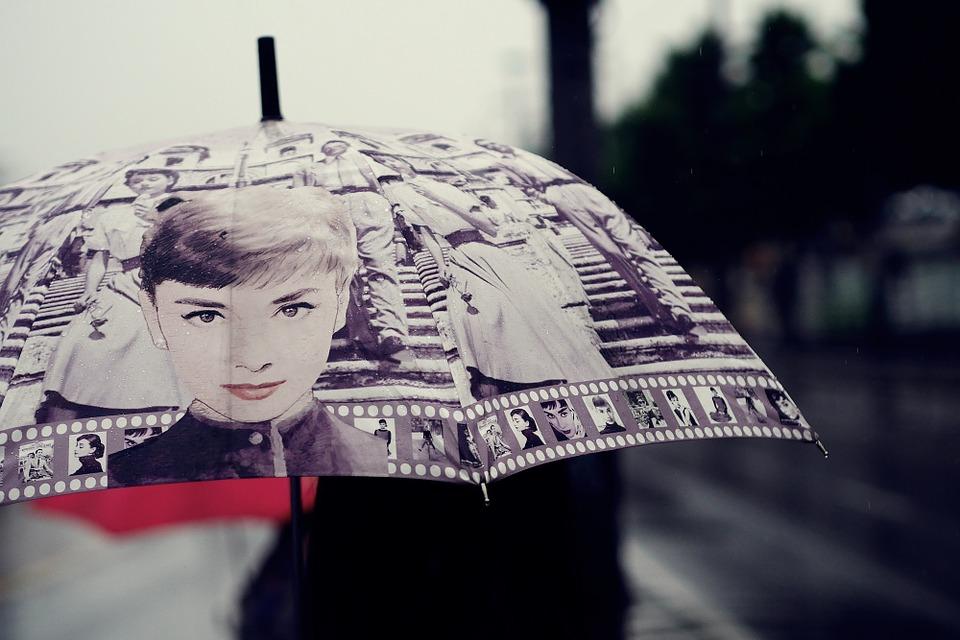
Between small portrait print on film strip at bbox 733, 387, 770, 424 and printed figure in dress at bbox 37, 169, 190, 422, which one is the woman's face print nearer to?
printed figure in dress at bbox 37, 169, 190, 422

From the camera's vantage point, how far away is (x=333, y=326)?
6.04 ft

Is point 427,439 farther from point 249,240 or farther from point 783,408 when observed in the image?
point 783,408

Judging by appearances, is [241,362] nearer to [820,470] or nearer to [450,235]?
[450,235]

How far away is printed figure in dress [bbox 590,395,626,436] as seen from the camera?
6.44 feet

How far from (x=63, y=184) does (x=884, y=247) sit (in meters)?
31.5

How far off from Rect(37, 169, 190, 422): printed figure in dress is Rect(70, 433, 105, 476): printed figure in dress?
0.04 meters

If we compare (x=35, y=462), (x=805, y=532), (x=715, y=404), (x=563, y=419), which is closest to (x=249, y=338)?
(x=35, y=462)

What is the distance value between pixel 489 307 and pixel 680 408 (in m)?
0.39

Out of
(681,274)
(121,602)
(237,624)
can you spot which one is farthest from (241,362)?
(121,602)

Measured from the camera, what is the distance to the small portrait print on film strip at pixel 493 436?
182 centimetres

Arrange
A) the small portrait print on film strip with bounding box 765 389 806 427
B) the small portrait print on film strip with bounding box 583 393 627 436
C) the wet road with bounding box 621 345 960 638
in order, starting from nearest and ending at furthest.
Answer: the small portrait print on film strip with bounding box 583 393 627 436 < the small portrait print on film strip with bounding box 765 389 806 427 < the wet road with bounding box 621 345 960 638

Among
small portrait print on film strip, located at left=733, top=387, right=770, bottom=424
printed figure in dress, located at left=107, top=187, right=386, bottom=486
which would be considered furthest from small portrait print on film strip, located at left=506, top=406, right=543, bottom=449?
small portrait print on film strip, located at left=733, top=387, right=770, bottom=424

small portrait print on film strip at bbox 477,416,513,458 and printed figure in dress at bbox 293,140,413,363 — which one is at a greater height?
printed figure in dress at bbox 293,140,413,363

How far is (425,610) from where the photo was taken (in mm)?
2441
